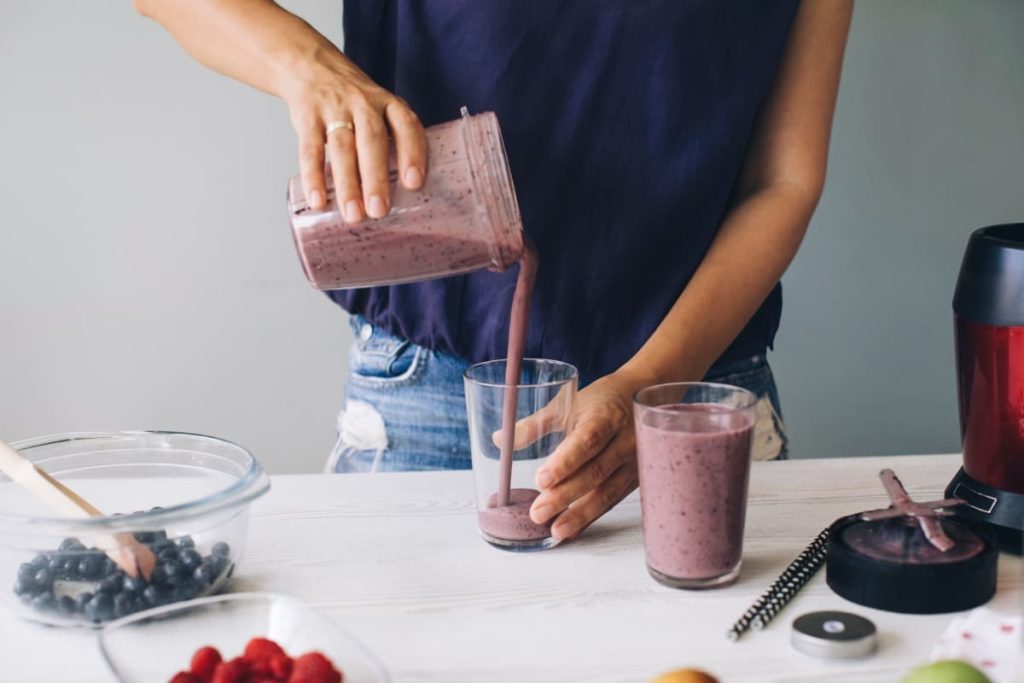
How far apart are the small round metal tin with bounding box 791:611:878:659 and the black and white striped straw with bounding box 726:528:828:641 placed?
0.03m

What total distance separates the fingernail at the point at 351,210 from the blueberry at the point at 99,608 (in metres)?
0.35

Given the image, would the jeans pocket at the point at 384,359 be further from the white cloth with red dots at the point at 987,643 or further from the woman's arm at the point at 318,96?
the white cloth with red dots at the point at 987,643

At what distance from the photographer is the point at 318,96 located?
38.6 inches

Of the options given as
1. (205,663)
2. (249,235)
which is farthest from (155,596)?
(249,235)

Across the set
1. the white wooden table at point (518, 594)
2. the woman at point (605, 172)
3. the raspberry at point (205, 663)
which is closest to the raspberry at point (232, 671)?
the raspberry at point (205, 663)

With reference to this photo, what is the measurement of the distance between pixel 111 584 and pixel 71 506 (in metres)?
0.09

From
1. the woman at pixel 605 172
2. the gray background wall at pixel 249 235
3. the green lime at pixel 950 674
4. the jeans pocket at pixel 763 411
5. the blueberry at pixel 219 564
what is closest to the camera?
the green lime at pixel 950 674

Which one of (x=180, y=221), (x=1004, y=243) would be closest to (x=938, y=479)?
(x=1004, y=243)

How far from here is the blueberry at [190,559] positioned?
87cm

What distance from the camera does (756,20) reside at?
129 centimetres

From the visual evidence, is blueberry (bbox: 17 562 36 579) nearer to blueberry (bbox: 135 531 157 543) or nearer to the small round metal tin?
blueberry (bbox: 135 531 157 543)

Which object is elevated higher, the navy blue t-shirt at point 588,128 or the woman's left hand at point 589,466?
the navy blue t-shirt at point 588,128

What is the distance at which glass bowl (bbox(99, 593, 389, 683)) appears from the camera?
76cm

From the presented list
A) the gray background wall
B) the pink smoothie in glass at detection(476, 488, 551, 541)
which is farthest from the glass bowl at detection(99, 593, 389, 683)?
the gray background wall
